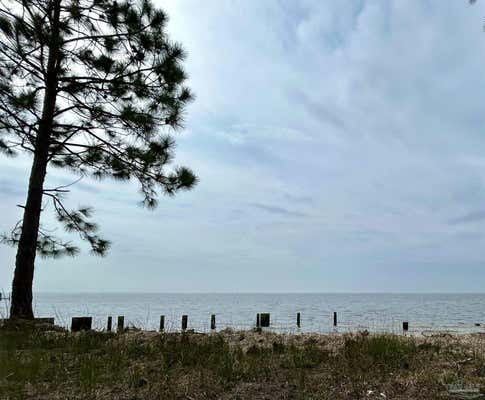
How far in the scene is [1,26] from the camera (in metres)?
6.79

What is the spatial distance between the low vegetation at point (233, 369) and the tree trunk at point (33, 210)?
7.10 feet

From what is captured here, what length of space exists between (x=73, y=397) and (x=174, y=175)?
5.22 m

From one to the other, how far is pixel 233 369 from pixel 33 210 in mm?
5804

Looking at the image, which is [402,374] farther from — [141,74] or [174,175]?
[141,74]

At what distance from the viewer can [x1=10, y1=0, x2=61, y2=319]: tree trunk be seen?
8422 mm

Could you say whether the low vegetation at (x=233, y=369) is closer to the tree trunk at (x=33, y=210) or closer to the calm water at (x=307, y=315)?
the tree trunk at (x=33, y=210)

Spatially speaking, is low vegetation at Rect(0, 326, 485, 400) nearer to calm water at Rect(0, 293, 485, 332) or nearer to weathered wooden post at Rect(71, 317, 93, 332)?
weathered wooden post at Rect(71, 317, 93, 332)

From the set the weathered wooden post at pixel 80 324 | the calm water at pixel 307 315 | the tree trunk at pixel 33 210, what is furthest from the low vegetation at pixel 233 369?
the calm water at pixel 307 315

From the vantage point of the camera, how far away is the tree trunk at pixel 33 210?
332 inches

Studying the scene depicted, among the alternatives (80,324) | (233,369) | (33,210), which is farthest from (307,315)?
(233,369)

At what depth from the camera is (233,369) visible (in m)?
4.81

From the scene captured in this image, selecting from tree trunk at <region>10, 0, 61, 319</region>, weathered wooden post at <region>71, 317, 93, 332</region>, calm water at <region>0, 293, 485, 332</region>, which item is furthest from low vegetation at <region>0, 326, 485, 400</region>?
calm water at <region>0, 293, 485, 332</region>

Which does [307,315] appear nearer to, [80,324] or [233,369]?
[80,324]

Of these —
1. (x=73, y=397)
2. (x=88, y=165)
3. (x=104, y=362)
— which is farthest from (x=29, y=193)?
(x=73, y=397)
